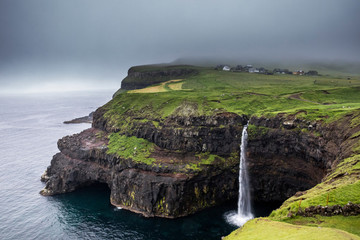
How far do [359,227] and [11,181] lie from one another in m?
102

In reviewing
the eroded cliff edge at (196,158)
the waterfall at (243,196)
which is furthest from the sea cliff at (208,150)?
the waterfall at (243,196)

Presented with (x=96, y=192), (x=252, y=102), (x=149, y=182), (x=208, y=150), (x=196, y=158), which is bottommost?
(x=96, y=192)

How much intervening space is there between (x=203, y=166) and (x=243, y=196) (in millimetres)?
13770

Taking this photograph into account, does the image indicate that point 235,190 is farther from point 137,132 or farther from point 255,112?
point 137,132

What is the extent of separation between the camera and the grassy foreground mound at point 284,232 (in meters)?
21.5

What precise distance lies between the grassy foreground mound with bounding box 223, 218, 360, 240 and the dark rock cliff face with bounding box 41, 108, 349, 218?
108 ft

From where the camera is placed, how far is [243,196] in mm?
68562

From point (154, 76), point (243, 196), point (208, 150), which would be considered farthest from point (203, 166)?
point (154, 76)

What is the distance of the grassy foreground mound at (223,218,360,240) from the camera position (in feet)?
70.4

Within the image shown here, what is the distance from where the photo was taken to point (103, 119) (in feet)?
350

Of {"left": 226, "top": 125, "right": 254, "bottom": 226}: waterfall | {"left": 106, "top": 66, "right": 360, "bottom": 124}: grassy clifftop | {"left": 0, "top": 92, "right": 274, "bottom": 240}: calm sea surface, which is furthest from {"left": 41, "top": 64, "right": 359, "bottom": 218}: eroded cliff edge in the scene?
{"left": 0, "top": 92, "right": 274, "bottom": 240}: calm sea surface

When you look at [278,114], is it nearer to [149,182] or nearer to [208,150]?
[208,150]

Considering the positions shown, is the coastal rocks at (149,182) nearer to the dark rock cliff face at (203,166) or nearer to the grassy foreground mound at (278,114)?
the dark rock cliff face at (203,166)

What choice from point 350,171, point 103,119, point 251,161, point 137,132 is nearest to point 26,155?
point 103,119
